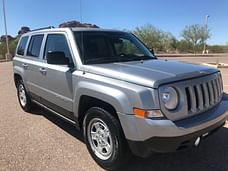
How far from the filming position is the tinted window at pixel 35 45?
545 cm

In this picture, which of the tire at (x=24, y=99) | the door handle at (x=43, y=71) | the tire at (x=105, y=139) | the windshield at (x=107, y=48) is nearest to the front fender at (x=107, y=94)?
the tire at (x=105, y=139)

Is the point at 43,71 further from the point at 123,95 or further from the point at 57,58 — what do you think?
the point at 123,95

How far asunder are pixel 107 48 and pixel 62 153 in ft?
6.08

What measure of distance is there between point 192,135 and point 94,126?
54.4 inches

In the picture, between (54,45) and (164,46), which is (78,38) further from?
(164,46)

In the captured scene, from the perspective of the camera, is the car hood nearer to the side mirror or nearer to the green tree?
the side mirror

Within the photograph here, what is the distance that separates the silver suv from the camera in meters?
3.00

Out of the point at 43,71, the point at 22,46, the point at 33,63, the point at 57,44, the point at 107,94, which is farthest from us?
the point at 22,46

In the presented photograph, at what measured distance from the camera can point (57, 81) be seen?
14.7 ft

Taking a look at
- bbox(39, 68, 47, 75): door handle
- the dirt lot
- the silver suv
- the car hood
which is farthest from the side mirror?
the dirt lot

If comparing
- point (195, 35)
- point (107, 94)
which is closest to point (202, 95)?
point (107, 94)

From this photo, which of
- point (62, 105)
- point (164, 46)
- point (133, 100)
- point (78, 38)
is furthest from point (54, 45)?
point (164, 46)

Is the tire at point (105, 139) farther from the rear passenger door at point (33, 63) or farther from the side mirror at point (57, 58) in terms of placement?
the rear passenger door at point (33, 63)

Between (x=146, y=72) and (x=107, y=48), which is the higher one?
(x=107, y=48)
